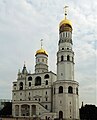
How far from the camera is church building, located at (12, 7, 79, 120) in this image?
64.5 meters

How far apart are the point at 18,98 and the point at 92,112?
22233mm

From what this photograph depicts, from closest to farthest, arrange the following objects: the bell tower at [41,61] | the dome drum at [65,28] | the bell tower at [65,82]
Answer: the bell tower at [65,82] < the dome drum at [65,28] < the bell tower at [41,61]

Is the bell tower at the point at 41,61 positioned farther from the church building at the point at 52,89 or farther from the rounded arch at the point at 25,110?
the rounded arch at the point at 25,110

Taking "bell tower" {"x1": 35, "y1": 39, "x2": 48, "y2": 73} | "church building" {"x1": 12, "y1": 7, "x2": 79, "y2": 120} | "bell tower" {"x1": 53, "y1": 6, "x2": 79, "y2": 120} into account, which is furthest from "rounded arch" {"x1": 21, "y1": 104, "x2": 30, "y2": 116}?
"bell tower" {"x1": 35, "y1": 39, "x2": 48, "y2": 73}

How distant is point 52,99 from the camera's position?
6975 centimetres

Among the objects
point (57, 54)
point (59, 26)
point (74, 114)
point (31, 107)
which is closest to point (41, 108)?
point (31, 107)

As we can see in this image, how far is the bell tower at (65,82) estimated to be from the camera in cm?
6412

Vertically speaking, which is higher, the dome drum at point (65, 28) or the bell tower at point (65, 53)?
the dome drum at point (65, 28)

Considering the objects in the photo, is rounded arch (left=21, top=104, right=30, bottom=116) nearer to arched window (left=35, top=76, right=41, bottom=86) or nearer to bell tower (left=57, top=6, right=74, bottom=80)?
arched window (left=35, top=76, right=41, bottom=86)

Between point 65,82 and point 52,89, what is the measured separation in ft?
21.9

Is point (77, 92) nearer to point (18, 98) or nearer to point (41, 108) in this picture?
point (41, 108)

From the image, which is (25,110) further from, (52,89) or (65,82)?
(65,82)

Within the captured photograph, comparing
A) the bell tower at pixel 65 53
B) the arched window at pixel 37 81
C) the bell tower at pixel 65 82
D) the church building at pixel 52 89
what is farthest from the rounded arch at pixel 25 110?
the bell tower at pixel 65 53

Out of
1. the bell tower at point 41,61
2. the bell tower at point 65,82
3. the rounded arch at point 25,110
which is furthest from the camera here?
the bell tower at point 41,61
